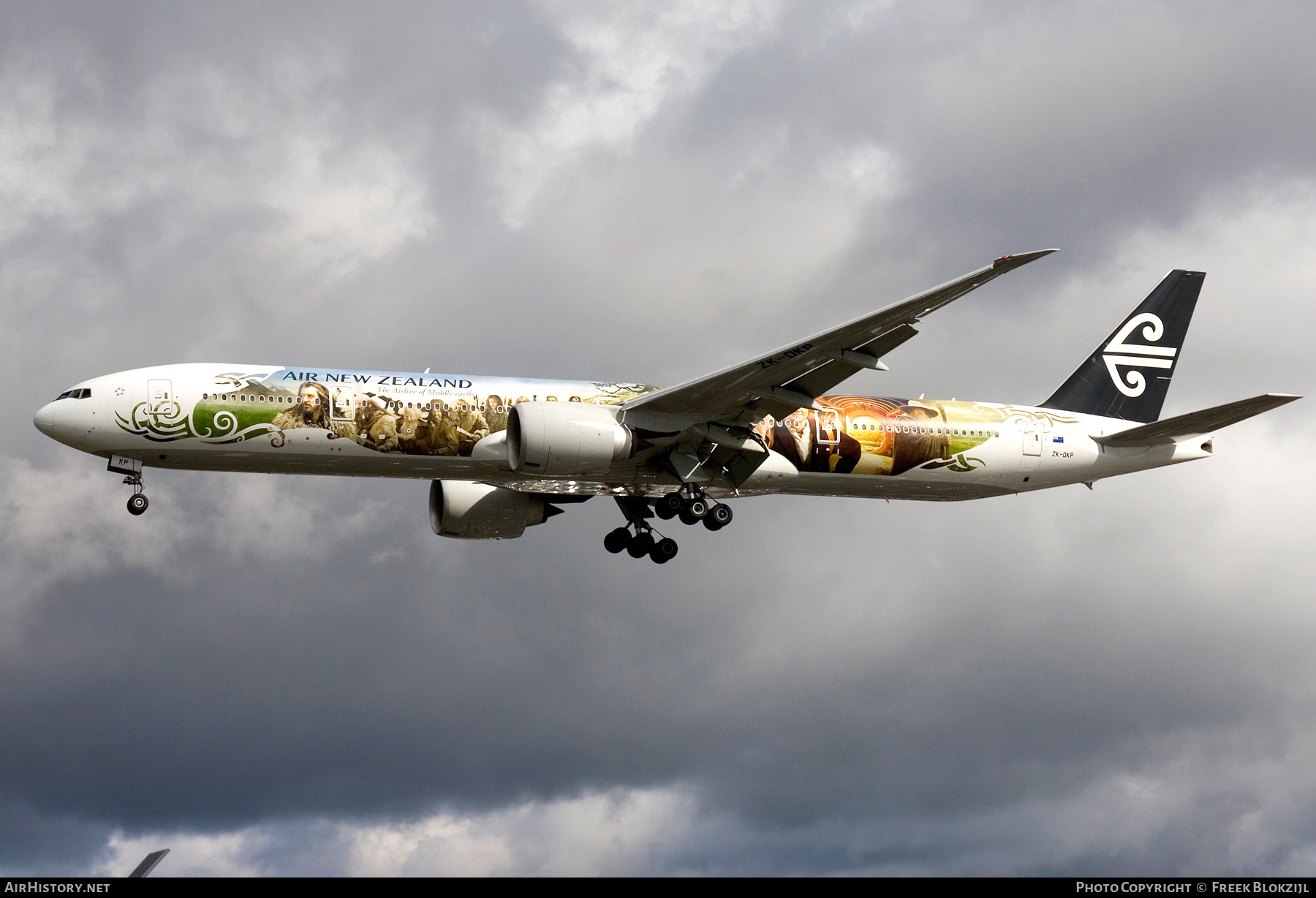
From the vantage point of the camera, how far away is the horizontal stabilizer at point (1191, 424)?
1428 inches

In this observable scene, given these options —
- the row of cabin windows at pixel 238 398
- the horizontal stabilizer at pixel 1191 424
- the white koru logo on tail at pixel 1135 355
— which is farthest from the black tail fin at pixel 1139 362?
the row of cabin windows at pixel 238 398

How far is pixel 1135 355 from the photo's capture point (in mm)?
44562

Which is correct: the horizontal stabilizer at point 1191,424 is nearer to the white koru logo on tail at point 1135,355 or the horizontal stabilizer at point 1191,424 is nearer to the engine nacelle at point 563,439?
the white koru logo on tail at point 1135,355

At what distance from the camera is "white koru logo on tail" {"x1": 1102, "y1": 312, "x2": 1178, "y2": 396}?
1732 inches

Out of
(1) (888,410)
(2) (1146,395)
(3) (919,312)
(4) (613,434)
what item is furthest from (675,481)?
(2) (1146,395)

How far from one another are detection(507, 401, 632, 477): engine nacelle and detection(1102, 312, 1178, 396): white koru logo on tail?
16.9 metres

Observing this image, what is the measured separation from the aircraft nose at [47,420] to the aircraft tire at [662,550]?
16.2 meters

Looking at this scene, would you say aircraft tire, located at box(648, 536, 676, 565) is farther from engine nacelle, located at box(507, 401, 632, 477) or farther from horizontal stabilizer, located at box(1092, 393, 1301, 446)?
horizontal stabilizer, located at box(1092, 393, 1301, 446)

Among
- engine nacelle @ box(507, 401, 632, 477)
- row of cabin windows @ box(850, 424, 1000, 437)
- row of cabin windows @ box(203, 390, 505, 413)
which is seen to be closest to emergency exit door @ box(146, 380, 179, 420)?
row of cabin windows @ box(203, 390, 505, 413)

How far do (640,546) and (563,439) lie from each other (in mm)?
7661

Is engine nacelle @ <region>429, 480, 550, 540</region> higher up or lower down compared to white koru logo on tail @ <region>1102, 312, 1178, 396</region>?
lower down

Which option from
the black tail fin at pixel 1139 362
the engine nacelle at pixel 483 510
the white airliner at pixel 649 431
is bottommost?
the white airliner at pixel 649 431

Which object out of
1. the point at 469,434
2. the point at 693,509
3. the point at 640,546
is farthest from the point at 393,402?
the point at 640,546

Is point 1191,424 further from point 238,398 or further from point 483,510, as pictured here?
point 238,398
